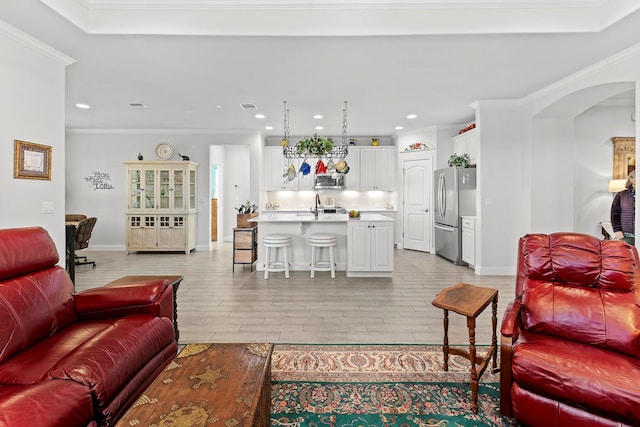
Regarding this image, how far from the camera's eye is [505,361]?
1710 millimetres

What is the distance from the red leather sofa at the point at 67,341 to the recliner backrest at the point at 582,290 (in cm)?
232

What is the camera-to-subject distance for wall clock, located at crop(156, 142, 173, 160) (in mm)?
7172

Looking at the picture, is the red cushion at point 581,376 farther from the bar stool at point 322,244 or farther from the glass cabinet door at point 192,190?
the glass cabinet door at point 192,190

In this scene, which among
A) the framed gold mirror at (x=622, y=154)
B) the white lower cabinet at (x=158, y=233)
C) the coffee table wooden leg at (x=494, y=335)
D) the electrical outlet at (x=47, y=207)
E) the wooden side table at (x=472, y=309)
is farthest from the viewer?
the white lower cabinet at (x=158, y=233)

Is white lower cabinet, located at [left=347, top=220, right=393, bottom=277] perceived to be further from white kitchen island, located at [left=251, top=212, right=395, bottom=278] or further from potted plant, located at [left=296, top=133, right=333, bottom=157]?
potted plant, located at [left=296, top=133, right=333, bottom=157]

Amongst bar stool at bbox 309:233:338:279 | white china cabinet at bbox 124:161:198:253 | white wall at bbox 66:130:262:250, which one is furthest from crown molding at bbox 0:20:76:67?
white wall at bbox 66:130:262:250

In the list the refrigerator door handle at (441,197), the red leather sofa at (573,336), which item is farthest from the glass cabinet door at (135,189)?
the red leather sofa at (573,336)

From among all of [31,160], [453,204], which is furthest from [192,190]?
[453,204]

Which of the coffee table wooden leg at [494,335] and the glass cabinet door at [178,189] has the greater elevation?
the glass cabinet door at [178,189]

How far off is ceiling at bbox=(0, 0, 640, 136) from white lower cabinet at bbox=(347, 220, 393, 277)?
2000mm

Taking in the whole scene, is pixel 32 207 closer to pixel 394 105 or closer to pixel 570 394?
pixel 570 394

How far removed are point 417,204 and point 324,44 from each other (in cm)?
500

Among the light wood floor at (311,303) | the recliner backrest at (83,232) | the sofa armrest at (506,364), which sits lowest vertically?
the light wood floor at (311,303)

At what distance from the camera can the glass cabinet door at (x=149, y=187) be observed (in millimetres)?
6945
